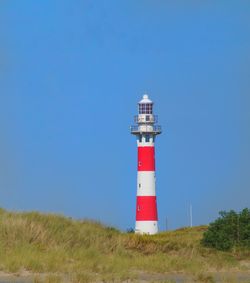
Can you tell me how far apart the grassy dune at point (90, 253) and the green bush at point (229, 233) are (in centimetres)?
82

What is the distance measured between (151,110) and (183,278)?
118 ft

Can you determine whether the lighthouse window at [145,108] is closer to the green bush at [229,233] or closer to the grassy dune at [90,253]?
the green bush at [229,233]

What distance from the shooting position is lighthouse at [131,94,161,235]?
172 feet

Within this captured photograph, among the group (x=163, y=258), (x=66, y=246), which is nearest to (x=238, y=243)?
(x=163, y=258)

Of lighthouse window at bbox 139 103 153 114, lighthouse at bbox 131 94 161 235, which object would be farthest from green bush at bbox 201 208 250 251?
lighthouse window at bbox 139 103 153 114

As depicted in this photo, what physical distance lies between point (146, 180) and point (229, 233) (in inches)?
768

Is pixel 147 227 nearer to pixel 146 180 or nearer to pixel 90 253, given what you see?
pixel 146 180

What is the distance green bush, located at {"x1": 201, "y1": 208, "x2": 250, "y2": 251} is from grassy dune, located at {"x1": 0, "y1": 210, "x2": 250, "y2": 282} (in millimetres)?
816

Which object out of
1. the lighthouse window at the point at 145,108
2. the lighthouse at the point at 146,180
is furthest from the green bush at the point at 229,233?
the lighthouse window at the point at 145,108

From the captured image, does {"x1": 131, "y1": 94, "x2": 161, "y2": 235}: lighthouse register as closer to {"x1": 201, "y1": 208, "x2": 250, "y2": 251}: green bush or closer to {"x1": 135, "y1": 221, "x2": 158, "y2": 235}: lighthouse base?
{"x1": 135, "y1": 221, "x2": 158, "y2": 235}: lighthouse base

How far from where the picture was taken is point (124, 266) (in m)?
23.3

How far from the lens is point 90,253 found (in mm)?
25594

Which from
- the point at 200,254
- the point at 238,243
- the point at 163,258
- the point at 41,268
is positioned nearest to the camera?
the point at 41,268

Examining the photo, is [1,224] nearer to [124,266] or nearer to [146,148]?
[124,266]
